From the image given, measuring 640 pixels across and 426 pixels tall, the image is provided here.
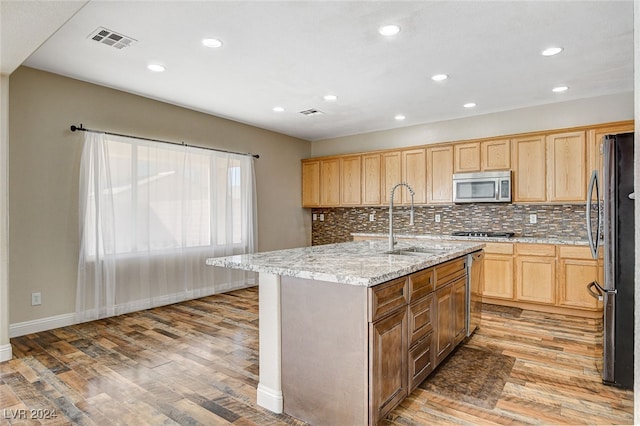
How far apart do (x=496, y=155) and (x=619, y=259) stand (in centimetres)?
279

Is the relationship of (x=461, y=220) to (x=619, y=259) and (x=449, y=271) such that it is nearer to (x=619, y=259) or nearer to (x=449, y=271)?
(x=449, y=271)

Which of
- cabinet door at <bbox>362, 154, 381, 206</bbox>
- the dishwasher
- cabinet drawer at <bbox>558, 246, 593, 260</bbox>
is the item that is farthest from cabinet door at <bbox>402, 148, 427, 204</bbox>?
the dishwasher

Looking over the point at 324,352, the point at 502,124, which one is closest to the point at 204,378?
the point at 324,352

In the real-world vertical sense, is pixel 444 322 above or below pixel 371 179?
below

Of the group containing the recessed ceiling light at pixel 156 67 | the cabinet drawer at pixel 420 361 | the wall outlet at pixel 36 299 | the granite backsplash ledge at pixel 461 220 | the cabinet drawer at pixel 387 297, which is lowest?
the cabinet drawer at pixel 420 361

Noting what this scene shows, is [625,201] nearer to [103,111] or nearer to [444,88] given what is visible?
[444,88]

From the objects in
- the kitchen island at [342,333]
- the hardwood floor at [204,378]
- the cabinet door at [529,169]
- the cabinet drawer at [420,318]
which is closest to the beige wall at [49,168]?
the hardwood floor at [204,378]

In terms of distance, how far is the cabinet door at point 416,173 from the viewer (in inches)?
224

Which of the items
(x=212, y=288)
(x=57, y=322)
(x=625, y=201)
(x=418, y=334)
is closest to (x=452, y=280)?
(x=418, y=334)

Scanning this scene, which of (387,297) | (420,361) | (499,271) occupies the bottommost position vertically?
(420,361)

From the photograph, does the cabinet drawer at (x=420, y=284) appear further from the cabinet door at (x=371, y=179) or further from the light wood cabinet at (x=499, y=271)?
the cabinet door at (x=371, y=179)

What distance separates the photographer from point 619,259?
2.54m

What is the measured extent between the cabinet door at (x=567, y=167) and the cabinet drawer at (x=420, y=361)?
3214 millimetres

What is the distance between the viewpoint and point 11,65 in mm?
2924
